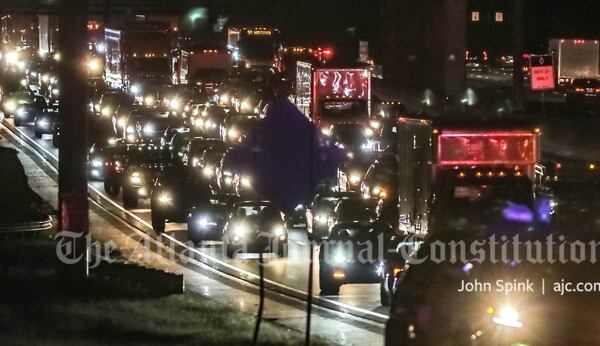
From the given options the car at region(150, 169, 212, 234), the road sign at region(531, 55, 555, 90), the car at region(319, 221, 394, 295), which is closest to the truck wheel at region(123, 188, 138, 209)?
the car at region(150, 169, 212, 234)

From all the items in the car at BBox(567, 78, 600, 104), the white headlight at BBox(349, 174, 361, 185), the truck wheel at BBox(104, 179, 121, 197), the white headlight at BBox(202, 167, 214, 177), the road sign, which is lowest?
the truck wheel at BBox(104, 179, 121, 197)

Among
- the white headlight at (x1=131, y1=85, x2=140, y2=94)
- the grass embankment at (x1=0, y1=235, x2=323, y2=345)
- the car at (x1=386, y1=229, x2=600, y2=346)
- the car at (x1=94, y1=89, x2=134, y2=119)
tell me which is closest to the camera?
the car at (x1=386, y1=229, x2=600, y2=346)

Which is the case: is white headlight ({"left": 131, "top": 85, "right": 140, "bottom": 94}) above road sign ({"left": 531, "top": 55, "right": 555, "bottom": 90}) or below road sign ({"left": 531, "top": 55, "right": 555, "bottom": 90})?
below

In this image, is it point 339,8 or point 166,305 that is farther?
point 339,8

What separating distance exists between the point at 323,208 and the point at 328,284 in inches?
273

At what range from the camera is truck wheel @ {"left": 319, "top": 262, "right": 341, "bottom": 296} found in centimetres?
2375

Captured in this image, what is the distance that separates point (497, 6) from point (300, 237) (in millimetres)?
91025

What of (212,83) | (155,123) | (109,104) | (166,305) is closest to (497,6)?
(212,83)

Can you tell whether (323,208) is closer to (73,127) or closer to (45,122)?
(73,127)

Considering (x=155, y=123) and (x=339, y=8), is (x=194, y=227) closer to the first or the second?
(x=155, y=123)

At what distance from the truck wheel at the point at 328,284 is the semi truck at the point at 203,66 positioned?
4183 centimetres

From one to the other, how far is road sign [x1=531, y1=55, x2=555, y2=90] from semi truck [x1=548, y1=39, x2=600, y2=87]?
3769 cm

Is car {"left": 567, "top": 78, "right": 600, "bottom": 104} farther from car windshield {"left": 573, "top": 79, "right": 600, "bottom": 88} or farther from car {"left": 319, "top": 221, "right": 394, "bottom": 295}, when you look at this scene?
car {"left": 319, "top": 221, "right": 394, "bottom": 295}

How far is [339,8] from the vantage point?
9619 cm
